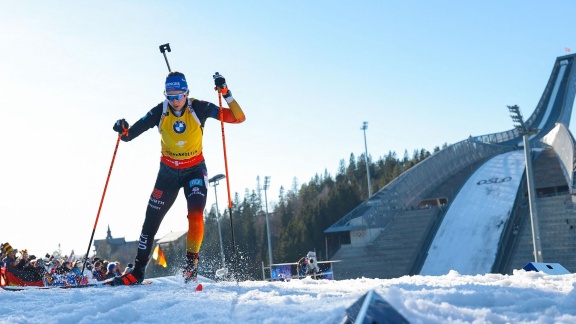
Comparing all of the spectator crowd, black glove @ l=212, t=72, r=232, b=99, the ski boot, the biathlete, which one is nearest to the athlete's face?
the biathlete

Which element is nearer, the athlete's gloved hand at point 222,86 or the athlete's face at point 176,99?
the athlete's face at point 176,99

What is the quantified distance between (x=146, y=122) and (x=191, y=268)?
163cm

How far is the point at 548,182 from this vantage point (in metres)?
49.3

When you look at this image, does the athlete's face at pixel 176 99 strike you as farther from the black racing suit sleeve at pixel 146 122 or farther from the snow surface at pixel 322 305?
the snow surface at pixel 322 305

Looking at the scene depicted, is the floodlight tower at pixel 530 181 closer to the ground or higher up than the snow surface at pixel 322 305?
higher up

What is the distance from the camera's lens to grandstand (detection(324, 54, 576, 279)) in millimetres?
38562

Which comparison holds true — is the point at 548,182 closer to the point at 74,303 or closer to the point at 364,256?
the point at 364,256

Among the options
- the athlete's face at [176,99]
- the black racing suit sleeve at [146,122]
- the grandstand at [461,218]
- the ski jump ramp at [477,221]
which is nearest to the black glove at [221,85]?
the athlete's face at [176,99]

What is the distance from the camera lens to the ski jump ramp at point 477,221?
38.6 metres

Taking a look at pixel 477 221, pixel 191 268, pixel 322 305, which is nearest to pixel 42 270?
pixel 191 268

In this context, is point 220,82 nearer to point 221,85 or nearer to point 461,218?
point 221,85

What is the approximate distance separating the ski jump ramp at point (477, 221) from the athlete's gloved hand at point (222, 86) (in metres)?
30.0

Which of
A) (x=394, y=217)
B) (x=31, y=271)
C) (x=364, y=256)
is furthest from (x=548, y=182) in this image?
(x=31, y=271)

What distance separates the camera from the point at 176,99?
7793mm
